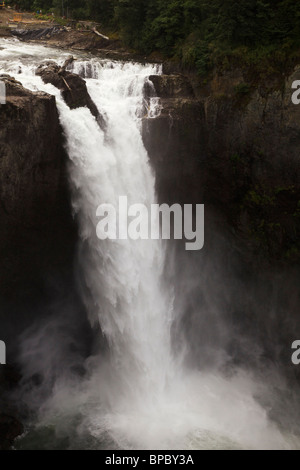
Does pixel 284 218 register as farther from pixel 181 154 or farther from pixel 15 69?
pixel 15 69

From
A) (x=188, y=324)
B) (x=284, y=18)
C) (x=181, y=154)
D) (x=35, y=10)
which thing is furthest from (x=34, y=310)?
(x=35, y=10)

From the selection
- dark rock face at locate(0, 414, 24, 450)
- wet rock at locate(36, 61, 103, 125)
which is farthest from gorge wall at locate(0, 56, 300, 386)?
dark rock face at locate(0, 414, 24, 450)

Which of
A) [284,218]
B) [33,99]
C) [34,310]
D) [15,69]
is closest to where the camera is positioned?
[33,99]

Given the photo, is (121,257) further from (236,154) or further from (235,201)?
(236,154)

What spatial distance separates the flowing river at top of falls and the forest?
4.73m

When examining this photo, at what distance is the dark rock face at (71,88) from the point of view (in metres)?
14.4

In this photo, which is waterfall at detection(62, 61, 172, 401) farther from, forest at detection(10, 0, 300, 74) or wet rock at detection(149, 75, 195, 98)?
forest at detection(10, 0, 300, 74)

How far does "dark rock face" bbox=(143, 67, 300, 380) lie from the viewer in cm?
1622

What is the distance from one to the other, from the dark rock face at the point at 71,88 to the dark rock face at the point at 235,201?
2.59 m

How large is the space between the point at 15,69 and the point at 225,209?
10.9m

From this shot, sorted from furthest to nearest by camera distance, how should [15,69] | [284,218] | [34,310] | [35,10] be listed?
[35,10], [284,218], [15,69], [34,310]

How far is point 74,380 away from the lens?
15.1 m

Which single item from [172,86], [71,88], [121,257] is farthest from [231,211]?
[71,88]
